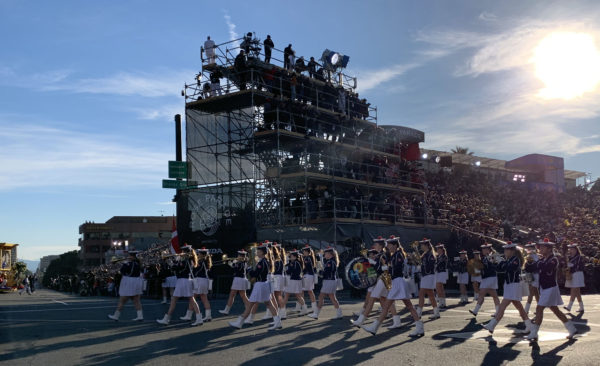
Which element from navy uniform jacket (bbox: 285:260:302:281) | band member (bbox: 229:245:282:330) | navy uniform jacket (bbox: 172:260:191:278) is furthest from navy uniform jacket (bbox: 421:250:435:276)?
navy uniform jacket (bbox: 172:260:191:278)

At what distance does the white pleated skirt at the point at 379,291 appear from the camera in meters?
12.7

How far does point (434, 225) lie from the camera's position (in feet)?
125

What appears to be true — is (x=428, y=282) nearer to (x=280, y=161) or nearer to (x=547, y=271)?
(x=547, y=271)

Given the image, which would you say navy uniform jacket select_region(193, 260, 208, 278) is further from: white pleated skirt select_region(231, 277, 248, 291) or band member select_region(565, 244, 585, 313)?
band member select_region(565, 244, 585, 313)

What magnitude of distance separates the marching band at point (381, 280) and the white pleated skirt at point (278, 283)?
0.10ft

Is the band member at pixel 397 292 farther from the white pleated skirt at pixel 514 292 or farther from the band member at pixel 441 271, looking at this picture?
the band member at pixel 441 271

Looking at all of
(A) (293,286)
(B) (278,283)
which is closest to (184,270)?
(B) (278,283)

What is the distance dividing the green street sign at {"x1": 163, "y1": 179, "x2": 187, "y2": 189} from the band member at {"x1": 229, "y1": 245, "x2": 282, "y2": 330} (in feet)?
66.8

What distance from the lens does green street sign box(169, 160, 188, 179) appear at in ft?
116

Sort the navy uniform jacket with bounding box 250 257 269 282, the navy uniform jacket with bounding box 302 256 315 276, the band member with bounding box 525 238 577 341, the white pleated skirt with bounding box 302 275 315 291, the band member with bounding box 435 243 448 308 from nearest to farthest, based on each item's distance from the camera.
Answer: the band member with bounding box 525 238 577 341 < the navy uniform jacket with bounding box 250 257 269 282 < the white pleated skirt with bounding box 302 275 315 291 < the navy uniform jacket with bounding box 302 256 315 276 < the band member with bounding box 435 243 448 308

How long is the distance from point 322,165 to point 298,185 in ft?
6.48

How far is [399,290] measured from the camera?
479 inches

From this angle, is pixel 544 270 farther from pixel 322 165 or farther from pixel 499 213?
pixel 499 213

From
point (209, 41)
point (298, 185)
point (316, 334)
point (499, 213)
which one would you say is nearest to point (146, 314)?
point (316, 334)
